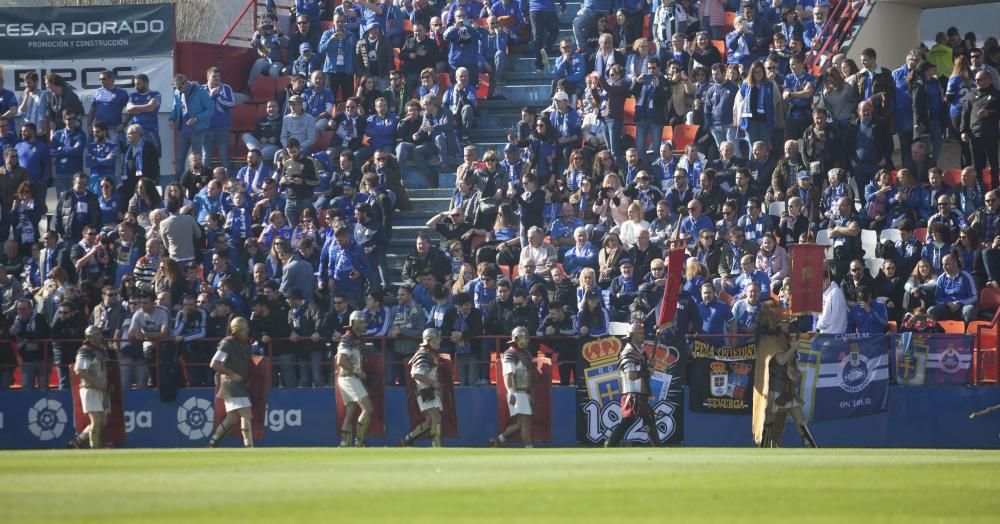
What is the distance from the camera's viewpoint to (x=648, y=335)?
23.2 m

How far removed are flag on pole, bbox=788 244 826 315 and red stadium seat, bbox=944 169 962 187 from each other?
4.39 metres

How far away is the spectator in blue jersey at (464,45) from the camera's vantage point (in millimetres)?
29531

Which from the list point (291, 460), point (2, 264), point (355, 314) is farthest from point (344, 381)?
point (2, 264)

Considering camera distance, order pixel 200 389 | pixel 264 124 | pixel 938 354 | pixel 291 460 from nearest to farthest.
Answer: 1. pixel 291 460
2. pixel 938 354
3. pixel 200 389
4. pixel 264 124

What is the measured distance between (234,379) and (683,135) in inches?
352

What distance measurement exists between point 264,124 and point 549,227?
6806 mm

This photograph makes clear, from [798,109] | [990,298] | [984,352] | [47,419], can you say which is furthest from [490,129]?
[984,352]

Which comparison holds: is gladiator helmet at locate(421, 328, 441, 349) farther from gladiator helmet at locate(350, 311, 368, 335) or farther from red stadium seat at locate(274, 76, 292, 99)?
red stadium seat at locate(274, 76, 292, 99)

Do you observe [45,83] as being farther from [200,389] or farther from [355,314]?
[355,314]

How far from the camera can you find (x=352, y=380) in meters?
23.1

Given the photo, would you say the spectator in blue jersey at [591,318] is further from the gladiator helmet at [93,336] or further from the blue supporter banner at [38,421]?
the blue supporter banner at [38,421]

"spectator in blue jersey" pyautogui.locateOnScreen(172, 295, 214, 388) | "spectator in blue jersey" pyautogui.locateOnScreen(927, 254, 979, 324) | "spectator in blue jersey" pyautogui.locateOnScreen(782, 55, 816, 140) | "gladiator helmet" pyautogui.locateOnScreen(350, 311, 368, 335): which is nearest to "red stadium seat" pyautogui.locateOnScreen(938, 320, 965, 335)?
"spectator in blue jersey" pyautogui.locateOnScreen(927, 254, 979, 324)

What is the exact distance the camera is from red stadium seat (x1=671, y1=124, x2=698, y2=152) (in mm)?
27141

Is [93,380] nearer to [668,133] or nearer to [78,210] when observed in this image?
[78,210]
